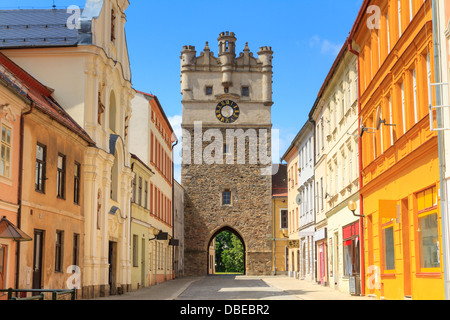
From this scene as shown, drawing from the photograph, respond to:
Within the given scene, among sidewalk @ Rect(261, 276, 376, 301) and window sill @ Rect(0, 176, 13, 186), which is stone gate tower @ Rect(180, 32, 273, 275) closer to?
sidewalk @ Rect(261, 276, 376, 301)

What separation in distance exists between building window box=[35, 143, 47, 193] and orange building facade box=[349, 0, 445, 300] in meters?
9.30

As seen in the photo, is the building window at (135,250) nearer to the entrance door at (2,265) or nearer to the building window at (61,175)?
the building window at (61,175)

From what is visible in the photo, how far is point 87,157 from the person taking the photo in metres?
23.0

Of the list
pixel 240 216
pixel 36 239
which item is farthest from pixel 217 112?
pixel 36 239

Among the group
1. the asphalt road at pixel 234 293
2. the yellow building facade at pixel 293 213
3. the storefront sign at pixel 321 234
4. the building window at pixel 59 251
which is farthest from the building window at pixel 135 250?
the yellow building facade at pixel 293 213

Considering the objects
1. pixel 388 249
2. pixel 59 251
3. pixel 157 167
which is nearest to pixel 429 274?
pixel 388 249

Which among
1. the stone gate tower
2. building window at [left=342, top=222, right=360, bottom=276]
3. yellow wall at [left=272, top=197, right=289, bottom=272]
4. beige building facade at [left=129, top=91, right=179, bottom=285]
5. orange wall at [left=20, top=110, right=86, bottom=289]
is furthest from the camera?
the stone gate tower

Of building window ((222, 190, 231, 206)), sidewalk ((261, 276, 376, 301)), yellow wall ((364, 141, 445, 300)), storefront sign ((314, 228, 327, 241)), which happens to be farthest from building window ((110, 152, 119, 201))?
building window ((222, 190, 231, 206))

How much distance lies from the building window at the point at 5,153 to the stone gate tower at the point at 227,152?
4399 cm

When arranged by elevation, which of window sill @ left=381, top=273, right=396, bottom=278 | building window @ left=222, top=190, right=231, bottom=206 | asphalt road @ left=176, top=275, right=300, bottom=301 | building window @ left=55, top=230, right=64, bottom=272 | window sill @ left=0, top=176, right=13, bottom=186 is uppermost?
building window @ left=222, top=190, right=231, bottom=206

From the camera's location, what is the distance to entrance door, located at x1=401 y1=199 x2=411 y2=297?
16.5 m

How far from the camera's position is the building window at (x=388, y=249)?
59.9 feet
